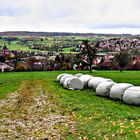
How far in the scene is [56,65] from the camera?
139 meters

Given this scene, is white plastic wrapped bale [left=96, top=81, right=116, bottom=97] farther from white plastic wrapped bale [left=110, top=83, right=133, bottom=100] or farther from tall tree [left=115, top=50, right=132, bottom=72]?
tall tree [left=115, top=50, right=132, bottom=72]

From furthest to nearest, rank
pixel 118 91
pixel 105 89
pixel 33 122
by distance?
pixel 105 89 < pixel 118 91 < pixel 33 122

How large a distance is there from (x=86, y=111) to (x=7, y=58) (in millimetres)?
144242

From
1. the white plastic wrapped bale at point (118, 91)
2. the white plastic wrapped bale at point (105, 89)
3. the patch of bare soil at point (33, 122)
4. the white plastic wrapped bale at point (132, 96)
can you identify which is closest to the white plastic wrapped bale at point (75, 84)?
the white plastic wrapped bale at point (105, 89)

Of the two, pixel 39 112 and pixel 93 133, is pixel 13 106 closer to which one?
pixel 39 112

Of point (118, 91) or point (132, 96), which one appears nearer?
point (132, 96)

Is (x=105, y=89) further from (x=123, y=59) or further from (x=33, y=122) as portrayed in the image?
(x=123, y=59)

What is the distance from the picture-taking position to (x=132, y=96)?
2930 centimetres

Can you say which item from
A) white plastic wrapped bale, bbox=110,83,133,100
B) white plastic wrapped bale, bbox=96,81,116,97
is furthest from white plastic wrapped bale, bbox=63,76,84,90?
white plastic wrapped bale, bbox=110,83,133,100

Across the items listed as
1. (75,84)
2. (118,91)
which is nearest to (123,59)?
(75,84)

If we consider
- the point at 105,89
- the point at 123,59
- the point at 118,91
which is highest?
the point at 118,91

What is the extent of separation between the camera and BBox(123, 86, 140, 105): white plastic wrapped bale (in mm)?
28781

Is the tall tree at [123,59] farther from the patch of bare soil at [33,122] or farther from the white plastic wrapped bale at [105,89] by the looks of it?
the patch of bare soil at [33,122]

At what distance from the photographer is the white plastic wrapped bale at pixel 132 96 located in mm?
28781
